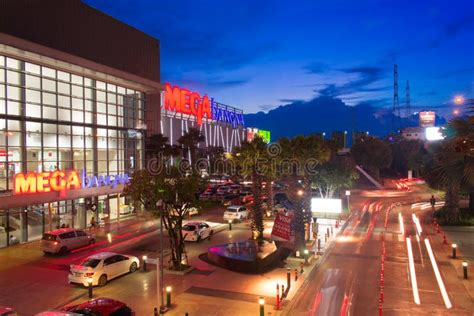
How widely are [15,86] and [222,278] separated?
1952cm

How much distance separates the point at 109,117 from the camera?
36.8 m

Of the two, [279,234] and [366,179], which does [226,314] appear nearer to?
[279,234]

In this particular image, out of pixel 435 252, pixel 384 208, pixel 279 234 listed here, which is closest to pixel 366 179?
pixel 384 208

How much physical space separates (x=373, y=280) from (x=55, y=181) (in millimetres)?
21867

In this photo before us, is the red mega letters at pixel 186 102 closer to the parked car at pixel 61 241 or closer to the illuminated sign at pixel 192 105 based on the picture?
the illuminated sign at pixel 192 105

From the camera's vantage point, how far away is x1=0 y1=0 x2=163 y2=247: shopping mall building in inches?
1054

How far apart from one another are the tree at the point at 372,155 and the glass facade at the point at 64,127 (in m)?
56.3

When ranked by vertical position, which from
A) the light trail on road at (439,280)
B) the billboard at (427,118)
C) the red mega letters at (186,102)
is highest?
the billboard at (427,118)

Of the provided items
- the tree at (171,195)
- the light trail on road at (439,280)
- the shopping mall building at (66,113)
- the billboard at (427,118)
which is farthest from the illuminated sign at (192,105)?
the billboard at (427,118)

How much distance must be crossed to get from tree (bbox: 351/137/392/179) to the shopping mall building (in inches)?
2177

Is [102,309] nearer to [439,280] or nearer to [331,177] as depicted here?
[439,280]

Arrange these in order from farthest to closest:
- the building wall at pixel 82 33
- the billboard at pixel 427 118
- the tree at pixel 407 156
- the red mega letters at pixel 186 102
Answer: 1. the billboard at pixel 427 118
2. the tree at pixel 407 156
3. the red mega letters at pixel 186 102
4. the building wall at pixel 82 33

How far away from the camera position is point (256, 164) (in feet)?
82.5

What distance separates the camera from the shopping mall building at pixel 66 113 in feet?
87.9
